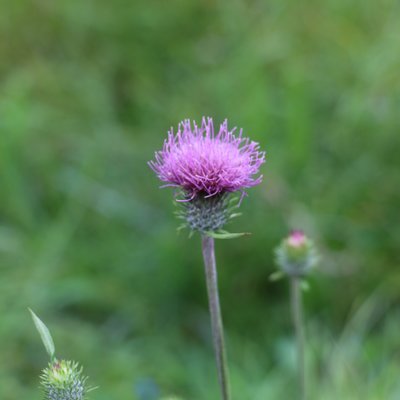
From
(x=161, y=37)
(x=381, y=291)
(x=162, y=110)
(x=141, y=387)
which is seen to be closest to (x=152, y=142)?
(x=162, y=110)

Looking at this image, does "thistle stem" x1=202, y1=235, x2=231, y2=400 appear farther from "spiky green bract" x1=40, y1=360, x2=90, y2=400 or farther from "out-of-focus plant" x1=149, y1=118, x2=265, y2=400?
"spiky green bract" x1=40, y1=360, x2=90, y2=400

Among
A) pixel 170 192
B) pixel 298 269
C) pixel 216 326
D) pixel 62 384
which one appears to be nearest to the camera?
pixel 62 384

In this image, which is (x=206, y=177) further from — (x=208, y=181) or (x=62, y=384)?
(x=62, y=384)

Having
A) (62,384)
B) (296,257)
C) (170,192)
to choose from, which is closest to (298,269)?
(296,257)

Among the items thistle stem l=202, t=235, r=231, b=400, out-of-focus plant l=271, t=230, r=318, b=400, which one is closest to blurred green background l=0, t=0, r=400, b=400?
out-of-focus plant l=271, t=230, r=318, b=400

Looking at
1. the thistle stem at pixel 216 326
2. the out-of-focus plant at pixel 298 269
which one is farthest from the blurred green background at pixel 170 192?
the thistle stem at pixel 216 326

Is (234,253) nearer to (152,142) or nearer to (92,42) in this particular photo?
(152,142)

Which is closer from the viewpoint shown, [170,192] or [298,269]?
[298,269]
